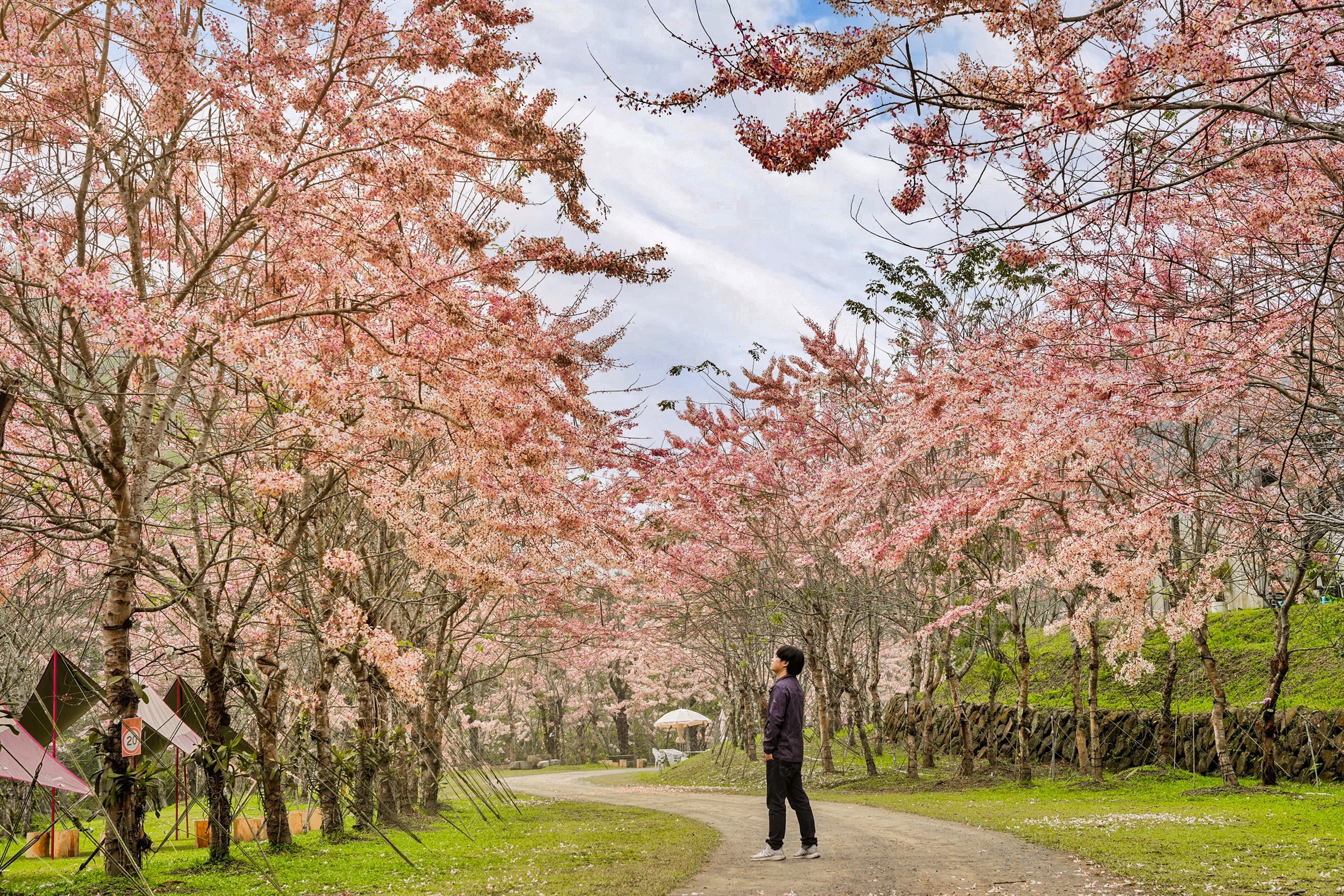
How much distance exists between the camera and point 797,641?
1791cm

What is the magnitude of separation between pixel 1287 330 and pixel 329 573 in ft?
29.7

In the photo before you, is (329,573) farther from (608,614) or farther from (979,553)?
(608,614)

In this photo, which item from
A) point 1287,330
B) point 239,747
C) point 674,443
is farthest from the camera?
point 674,443

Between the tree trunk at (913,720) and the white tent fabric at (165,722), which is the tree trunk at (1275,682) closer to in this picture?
the tree trunk at (913,720)

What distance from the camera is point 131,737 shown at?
670cm

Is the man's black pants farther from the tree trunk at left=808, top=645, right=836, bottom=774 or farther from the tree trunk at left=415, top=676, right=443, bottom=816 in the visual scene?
the tree trunk at left=808, top=645, right=836, bottom=774

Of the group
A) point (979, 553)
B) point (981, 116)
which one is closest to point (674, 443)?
point (979, 553)

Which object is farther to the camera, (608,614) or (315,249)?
(608,614)

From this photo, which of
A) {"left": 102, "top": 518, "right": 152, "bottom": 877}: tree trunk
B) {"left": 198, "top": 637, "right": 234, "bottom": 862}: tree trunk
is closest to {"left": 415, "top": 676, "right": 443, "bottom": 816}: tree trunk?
{"left": 198, "top": 637, "right": 234, "bottom": 862}: tree trunk

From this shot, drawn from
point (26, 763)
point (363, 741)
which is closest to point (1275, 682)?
point (363, 741)

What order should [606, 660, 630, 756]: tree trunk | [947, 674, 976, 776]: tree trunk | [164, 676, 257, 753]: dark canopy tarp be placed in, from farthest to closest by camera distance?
[606, 660, 630, 756]: tree trunk, [947, 674, 976, 776]: tree trunk, [164, 676, 257, 753]: dark canopy tarp

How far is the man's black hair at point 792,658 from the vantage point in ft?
24.5

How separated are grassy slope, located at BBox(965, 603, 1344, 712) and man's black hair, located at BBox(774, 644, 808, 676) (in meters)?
9.23

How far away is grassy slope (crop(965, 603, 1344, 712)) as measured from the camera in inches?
554
